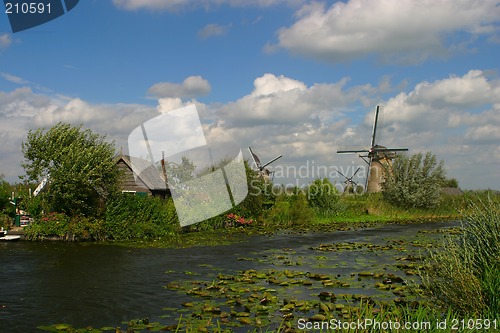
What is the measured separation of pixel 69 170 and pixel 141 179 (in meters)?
13.0

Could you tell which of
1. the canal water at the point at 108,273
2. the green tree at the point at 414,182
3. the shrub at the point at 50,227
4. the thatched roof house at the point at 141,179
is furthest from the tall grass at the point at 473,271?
the green tree at the point at 414,182

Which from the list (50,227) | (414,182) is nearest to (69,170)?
(50,227)

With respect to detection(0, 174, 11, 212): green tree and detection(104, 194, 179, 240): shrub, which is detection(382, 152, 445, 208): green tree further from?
detection(0, 174, 11, 212): green tree

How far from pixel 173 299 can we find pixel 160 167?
110 ft

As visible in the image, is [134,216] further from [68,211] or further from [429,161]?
[429,161]

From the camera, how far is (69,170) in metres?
21.8

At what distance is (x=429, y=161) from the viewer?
4844 centimetres

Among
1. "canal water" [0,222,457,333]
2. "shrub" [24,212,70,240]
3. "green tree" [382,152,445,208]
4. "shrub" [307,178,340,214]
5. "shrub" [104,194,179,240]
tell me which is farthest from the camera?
"green tree" [382,152,445,208]

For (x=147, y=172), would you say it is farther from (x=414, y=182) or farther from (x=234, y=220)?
(x=414, y=182)

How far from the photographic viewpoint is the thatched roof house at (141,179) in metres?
34.4

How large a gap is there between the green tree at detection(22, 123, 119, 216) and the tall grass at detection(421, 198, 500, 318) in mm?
17552

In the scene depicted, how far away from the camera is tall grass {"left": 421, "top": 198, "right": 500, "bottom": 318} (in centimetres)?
723

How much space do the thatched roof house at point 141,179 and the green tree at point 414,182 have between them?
936 inches

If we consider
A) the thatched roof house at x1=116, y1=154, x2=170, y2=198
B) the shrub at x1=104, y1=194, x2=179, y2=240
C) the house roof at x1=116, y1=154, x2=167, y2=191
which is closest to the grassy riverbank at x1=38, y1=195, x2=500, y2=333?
the shrub at x1=104, y1=194, x2=179, y2=240
